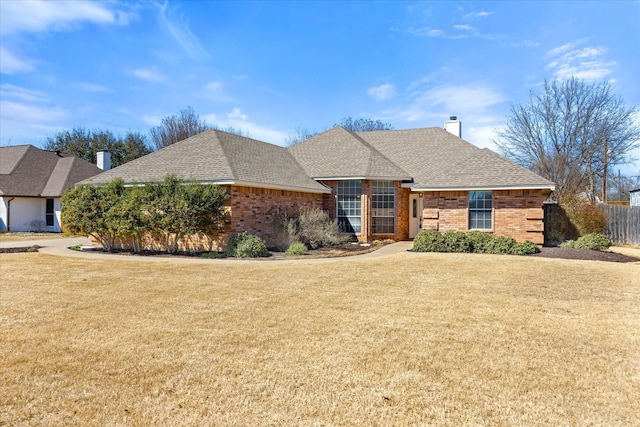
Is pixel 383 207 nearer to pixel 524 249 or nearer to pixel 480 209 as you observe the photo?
pixel 480 209

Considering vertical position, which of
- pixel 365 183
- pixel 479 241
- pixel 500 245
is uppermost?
pixel 365 183

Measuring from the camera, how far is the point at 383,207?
20.5 m

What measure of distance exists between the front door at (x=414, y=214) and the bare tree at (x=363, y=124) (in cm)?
3233

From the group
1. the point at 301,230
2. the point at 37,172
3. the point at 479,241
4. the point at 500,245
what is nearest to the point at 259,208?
the point at 301,230

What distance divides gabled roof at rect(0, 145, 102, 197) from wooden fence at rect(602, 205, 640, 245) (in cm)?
3336

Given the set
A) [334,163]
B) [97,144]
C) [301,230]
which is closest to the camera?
[301,230]

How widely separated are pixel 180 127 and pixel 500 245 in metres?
38.4

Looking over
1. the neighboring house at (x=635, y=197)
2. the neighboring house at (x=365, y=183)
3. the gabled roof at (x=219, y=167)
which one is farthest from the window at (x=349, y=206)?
the neighboring house at (x=635, y=197)

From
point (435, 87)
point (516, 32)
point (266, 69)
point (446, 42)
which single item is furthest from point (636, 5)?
point (266, 69)

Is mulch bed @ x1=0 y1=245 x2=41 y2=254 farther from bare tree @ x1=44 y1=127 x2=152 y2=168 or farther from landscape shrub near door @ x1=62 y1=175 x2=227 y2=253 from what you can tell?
bare tree @ x1=44 y1=127 x2=152 y2=168

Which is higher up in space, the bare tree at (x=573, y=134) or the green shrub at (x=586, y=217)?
the bare tree at (x=573, y=134)

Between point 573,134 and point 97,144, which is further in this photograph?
point 97,144

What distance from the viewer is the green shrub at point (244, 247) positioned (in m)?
14.4

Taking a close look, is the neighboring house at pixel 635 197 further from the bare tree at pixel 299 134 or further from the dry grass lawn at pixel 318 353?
the bare tree at pixel 299 134
